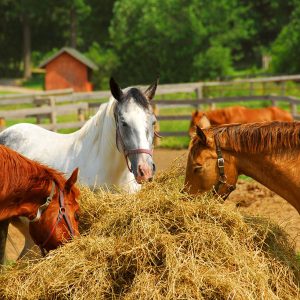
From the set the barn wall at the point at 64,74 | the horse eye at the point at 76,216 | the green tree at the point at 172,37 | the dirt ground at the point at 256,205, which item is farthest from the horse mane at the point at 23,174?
the barn wall at the point at 64,74

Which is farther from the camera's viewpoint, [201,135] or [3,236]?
[3,236]

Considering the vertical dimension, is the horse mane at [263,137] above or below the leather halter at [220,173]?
above

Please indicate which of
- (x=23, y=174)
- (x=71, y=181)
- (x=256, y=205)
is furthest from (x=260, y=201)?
(x=23, y=174)

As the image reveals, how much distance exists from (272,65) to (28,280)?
36.5 m

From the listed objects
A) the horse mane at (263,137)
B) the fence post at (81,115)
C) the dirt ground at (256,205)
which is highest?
the horse mane at (263,137)

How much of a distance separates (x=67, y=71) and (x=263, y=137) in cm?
4307

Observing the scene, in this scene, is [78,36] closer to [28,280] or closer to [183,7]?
[183,7]

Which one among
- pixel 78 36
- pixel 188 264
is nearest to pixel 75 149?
pixel 188 264

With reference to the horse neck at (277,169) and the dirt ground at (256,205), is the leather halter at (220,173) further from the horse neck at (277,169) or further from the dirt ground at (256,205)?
the dirt ground at (256,205)

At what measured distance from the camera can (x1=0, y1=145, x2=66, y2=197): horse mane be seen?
15.7 ft

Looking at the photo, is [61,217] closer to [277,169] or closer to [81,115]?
[277,169]

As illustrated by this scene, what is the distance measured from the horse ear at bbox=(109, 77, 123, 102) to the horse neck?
1.16m

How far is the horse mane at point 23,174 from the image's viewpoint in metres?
4.78

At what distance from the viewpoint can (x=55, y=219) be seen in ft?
15.7
